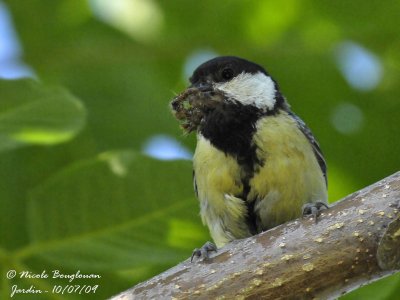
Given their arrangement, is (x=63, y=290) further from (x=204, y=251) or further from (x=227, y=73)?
(x=227, y=73)

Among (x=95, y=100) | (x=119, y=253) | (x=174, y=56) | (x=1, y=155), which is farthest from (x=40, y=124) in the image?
(x=174, y=56)

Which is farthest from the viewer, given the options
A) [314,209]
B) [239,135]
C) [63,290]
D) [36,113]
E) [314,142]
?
[314,142]

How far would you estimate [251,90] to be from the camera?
3811 mm

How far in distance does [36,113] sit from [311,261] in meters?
1.16

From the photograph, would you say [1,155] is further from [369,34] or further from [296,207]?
[369,34]

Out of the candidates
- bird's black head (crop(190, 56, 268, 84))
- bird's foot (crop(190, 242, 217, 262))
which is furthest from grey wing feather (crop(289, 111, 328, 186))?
bird's foot (crop(190, 242, 217, 262))

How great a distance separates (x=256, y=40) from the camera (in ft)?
13.8

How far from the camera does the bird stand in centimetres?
349

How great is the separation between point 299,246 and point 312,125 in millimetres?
1464

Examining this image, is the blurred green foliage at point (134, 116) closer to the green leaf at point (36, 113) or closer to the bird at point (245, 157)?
the green leaf at point (36, 113)

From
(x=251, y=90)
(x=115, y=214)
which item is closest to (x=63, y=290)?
(x=115, y=214)

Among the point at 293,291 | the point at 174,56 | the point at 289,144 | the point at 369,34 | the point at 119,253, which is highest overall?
the point at 174,56

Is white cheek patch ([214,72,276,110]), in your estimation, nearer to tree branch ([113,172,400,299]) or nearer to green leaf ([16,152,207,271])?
green leaf ([16,152,207,271])

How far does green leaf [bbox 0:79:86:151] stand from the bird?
644 millimetres
